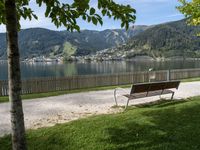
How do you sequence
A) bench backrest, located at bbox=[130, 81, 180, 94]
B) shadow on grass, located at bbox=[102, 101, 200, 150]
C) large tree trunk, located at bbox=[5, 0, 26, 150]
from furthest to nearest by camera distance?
1. bench backrest, located at bbox=[130, 81, 180, 94]
2. shadow on grass, located at bbox=[102, 101, 200, 150]
3. large tree trunk, located at bbox=[5, 0, 26, 150]

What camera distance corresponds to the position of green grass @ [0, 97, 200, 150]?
19.7 feet

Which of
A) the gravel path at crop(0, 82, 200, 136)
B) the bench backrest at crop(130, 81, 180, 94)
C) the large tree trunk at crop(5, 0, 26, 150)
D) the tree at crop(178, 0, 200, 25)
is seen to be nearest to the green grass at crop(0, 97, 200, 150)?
the gravel path at crop(0, 82, 200, 136)

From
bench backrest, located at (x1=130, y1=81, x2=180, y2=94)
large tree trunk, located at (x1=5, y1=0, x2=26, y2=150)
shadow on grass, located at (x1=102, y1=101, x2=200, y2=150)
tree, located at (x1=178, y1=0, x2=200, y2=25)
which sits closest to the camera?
large tree trunk, located at (x1=5, y1=0, x2=26, y2=150)

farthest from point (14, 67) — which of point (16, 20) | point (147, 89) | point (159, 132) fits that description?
point (147, 89)

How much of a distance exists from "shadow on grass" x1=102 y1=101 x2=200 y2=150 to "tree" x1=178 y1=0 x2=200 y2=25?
6693 millimetres

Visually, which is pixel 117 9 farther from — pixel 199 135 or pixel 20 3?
pixel 199 135

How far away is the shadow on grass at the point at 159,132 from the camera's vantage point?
6016mm

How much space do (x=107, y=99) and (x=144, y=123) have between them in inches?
252

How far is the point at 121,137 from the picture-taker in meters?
6.51

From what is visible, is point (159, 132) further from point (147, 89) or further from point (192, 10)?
point (192, 10)

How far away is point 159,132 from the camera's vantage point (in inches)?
271

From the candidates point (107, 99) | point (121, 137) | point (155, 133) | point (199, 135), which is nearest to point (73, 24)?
point (121, 137)

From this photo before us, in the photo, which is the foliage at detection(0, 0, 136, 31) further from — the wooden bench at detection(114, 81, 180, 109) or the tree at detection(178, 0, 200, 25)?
the tree at detection(178, 0, 200, 25)

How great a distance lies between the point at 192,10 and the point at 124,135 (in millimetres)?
9627
